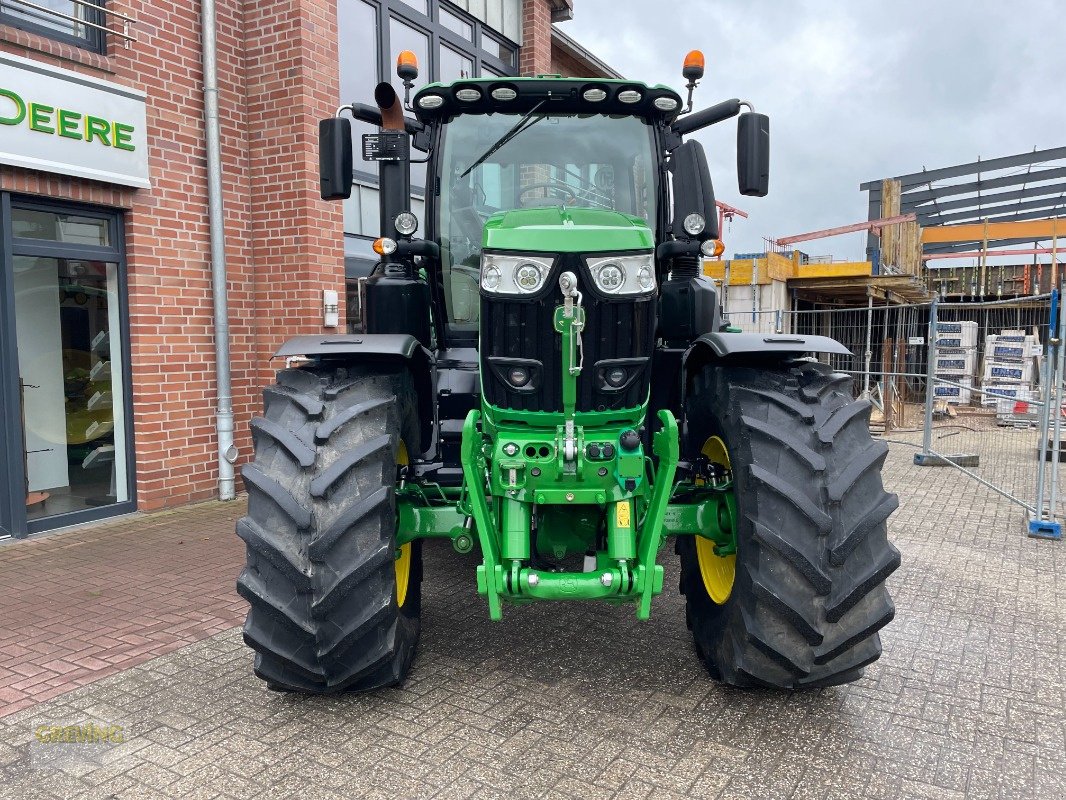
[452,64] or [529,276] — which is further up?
[452,64]

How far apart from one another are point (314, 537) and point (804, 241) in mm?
20401

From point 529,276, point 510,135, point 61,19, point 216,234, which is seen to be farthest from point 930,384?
point 61,19

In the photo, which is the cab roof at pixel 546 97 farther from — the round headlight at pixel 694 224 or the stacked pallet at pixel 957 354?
the stacked pallet at pixel 957 354

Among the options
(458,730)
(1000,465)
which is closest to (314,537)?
(458,730)

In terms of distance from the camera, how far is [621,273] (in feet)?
9.60

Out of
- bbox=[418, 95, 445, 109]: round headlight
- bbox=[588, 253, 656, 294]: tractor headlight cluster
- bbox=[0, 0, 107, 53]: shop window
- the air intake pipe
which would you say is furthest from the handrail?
bbox=[588, 253, 656, 294]: tractor headlight cluster

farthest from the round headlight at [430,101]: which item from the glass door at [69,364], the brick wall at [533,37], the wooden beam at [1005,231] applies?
the wooden beam at [1005,231]

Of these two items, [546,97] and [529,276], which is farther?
[546,97]

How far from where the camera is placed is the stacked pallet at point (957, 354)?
1534cm

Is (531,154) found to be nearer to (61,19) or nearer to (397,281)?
(397,281)

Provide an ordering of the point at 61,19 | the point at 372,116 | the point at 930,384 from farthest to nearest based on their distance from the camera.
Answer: the point at 930,384, the point at 61,19, the point at 372,116

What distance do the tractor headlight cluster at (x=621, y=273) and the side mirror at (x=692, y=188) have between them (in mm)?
897

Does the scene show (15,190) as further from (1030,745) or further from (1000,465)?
(1000,465)

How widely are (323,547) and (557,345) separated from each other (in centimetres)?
110
